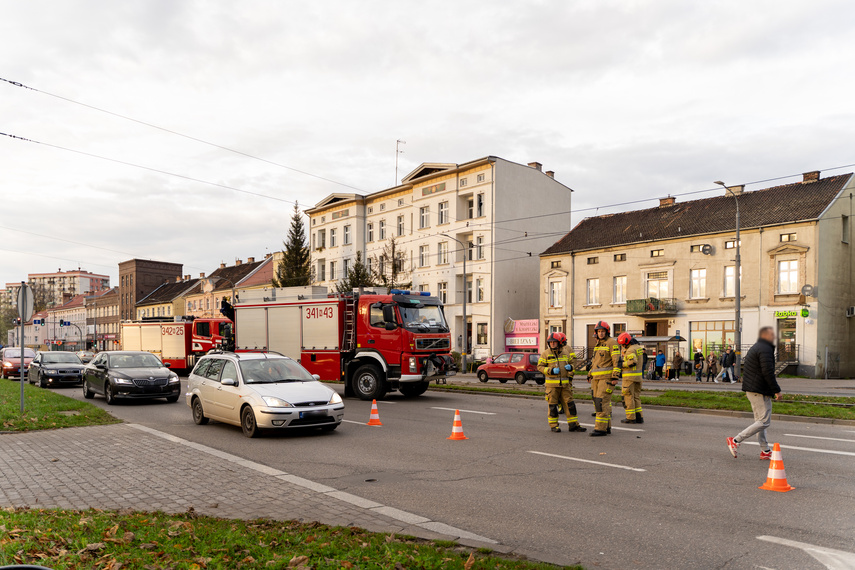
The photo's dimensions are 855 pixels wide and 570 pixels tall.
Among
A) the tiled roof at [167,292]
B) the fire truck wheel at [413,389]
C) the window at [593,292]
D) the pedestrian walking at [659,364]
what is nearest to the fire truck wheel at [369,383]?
the fire truck wheel at [413,389]

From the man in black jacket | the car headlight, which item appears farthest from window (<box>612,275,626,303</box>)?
the car headlight

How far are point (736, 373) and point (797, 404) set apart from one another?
18584mm

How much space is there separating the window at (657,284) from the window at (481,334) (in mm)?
12815

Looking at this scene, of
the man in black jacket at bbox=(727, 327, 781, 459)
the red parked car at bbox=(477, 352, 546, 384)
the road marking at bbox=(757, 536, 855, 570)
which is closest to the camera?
the road marking at bbox=(757, 536, 855, 570)

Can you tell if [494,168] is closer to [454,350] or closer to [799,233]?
[454,350]

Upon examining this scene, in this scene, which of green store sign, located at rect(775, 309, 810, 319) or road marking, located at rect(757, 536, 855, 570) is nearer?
road marking, located at rect(757, 536, 855, 570)

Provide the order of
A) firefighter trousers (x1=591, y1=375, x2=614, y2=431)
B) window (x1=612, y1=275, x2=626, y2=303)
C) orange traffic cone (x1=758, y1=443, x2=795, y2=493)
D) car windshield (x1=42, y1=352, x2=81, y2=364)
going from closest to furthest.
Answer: orange traffic cone (x1=758, y1=443, x2=795, y2=493) < firefighter trousers (x1=591, y1=375, x2=614, y2=431) < car windshield (x1=42, y1=352, x2=81, y2=364) < window (x1=612, y1=275, x2=626, y2=303)

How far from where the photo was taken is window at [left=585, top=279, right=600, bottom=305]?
47.6 meters

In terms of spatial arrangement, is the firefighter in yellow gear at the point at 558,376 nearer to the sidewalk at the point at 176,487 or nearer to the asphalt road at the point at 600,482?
the asphalt road at the point at 600,482

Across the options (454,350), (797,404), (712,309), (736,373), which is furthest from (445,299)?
(797,404)

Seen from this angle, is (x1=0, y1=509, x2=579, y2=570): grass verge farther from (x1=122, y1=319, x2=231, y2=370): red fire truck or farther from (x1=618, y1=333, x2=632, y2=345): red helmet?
(x1=122, y1=319, x2=231, y2=370): red fire truck

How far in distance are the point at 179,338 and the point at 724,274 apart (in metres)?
31.3

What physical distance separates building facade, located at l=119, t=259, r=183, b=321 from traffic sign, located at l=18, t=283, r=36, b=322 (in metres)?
96.4

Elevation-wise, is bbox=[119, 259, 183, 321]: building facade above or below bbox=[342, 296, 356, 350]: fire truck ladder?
above
